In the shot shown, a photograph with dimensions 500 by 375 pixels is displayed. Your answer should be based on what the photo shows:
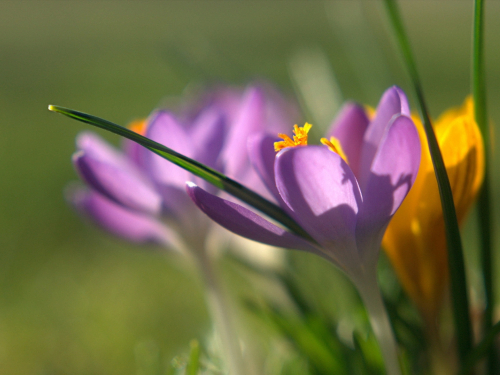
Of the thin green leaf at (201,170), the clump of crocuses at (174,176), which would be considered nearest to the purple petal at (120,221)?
the clump of crocuses at (174,176)

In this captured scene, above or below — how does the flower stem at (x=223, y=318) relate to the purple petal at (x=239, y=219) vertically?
below

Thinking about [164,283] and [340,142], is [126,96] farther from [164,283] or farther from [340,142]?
[340,142]

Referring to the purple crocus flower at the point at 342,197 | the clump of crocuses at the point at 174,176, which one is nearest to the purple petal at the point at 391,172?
the purple crocus flower at the point at 342,197

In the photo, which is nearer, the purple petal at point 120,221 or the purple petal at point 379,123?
the purple petal at point 379,123

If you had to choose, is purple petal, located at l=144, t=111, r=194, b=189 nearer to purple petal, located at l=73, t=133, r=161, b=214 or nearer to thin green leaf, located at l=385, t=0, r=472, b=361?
purple petal, located at l=73, t=133, r=161, b=214

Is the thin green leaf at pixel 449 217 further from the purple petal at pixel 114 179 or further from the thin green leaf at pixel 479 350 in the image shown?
the purple petal at pixel 114 179
